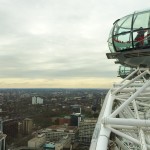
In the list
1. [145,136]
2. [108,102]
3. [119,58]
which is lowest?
[145,136]

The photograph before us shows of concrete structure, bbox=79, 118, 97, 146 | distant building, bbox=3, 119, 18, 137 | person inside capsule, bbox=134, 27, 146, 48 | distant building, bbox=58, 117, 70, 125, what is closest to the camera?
person inside capsule, bbox=134, 27, 146, 48

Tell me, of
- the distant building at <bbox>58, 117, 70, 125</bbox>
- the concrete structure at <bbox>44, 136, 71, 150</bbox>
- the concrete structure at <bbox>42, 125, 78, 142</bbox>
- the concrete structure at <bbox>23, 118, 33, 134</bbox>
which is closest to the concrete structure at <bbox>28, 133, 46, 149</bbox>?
the concrete structure at <bbox>44, 136, 71, 150</bbox>

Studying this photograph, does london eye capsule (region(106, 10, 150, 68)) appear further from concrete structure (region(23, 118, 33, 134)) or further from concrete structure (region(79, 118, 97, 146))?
concrete structure (region(23, 118, 33, 134))

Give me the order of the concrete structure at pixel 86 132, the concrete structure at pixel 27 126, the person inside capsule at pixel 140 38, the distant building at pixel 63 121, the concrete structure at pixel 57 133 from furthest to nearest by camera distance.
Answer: the distant building at pixel 63 121, the concrete structure at pixel 27 126, the concrete structure at pixel 57 133, the concrete structure at pixel 86 132, the person inside capsule at pixel 140 38

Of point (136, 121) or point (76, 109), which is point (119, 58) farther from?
point (76, 109)

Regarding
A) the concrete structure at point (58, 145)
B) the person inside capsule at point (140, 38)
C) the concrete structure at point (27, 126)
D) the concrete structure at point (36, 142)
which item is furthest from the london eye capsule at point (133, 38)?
the concrete structure at point (27, 126)

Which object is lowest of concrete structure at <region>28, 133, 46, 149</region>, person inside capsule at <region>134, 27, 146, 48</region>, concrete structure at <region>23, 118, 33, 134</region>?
concrete structure at <region>28, 133, 46, 149</region>

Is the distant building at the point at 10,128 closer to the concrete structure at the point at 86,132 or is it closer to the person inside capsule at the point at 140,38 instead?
the concrete structure at the point at 86,132

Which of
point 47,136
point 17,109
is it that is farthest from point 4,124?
point 17,109
